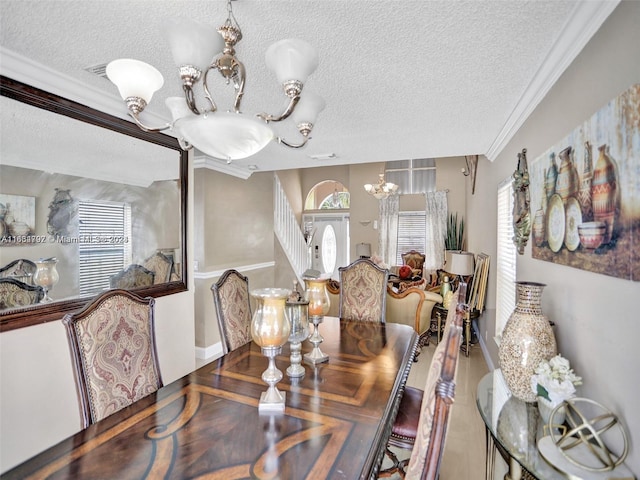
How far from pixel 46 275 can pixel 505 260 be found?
11.4 feet

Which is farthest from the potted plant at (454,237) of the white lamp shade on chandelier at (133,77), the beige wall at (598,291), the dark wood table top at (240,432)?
the white lamp shade on chandelier at (133,77)

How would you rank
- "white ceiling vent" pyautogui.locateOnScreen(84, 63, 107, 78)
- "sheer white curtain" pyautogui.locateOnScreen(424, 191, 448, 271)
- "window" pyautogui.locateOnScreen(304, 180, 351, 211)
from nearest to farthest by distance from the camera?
"white ceiling vent" pyautogui.locateOnScreen(84, 63, 107, 78) → "sheer white curtain" pyautogui.locateOnScreen(424, 191, 448, 271) → "window" pyautogui.locateOnScreen(304, 180, 351, 211)

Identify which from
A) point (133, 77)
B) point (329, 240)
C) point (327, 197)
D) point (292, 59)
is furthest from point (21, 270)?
point (327, 197)

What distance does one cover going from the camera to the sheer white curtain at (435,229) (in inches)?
281

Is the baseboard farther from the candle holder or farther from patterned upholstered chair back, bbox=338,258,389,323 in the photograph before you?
the candle holder

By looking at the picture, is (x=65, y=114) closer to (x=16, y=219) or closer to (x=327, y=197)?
(x=16, y=219)

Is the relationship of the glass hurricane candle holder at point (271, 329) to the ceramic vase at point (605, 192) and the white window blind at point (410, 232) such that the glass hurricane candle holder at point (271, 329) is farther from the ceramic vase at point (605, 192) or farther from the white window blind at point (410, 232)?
the white window blind at point (410, 232)

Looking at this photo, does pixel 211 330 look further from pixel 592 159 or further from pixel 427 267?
pixel 427 267

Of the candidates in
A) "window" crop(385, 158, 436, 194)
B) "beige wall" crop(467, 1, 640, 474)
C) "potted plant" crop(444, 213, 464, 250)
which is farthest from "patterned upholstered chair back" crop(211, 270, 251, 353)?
"window" crop(385, 158, 436, 194)

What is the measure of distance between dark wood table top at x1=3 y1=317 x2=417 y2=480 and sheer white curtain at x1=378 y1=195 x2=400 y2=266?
5.88m

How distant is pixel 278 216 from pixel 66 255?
156 inches

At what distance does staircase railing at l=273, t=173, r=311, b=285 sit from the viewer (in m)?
5.77

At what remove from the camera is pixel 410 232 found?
7430 millimetres

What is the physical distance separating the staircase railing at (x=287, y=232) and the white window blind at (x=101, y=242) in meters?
3.33
